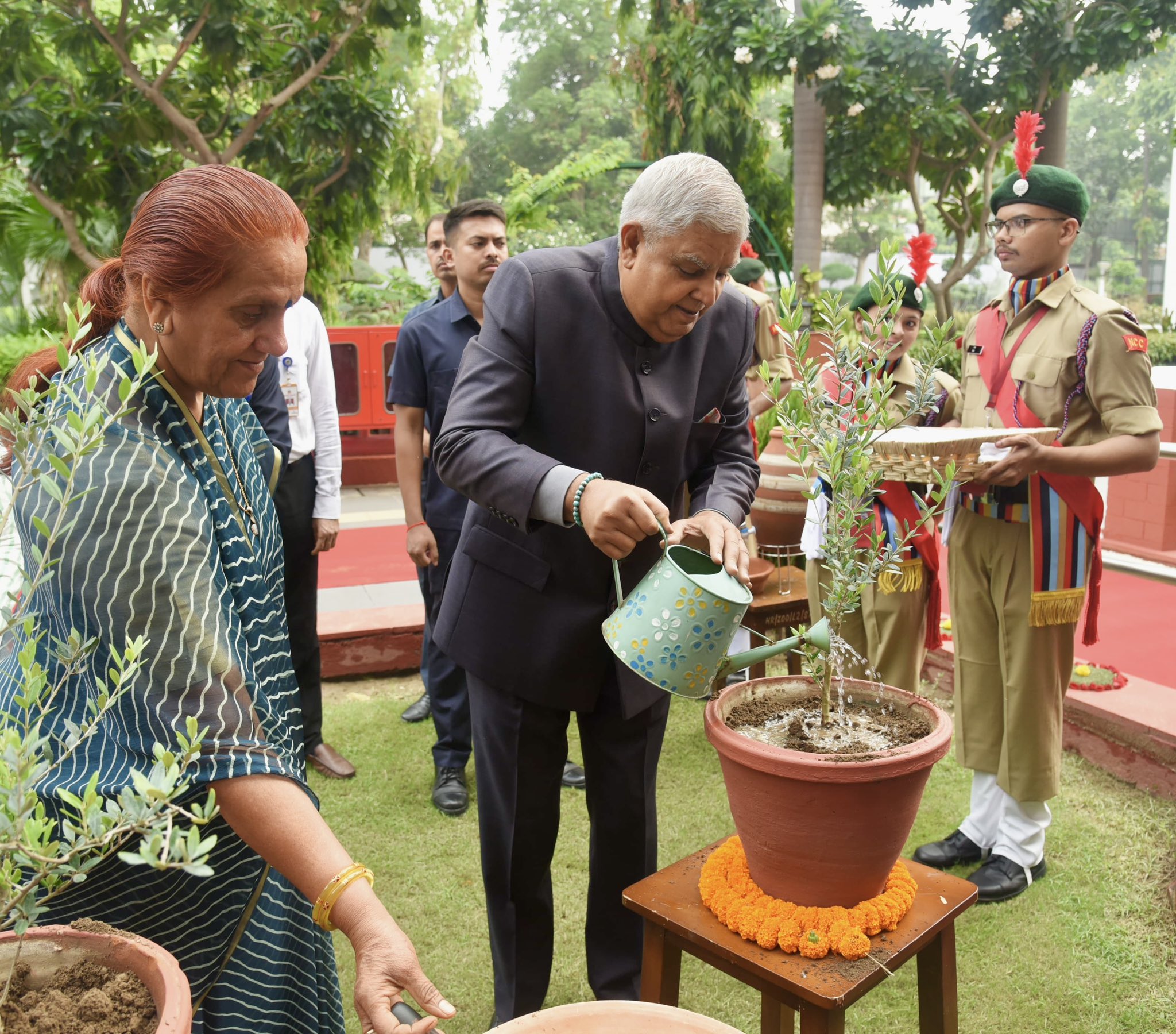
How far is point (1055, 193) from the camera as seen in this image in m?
2.88

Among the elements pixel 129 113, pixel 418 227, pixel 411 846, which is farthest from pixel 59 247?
pixel 418 227

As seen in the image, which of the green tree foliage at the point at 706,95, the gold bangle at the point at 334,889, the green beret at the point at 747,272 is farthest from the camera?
the green tree foliage at the point at 706,95

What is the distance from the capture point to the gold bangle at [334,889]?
A: 1175mm

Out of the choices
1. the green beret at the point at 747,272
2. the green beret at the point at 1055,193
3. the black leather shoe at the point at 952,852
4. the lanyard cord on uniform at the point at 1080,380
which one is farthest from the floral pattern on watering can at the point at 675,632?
the green beret at the point at 747,272

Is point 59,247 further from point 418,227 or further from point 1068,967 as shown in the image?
point 418,227

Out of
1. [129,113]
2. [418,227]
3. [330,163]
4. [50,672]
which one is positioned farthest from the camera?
[418,227]

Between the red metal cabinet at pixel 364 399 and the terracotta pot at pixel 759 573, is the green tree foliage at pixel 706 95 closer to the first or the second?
the red metal cabinet at pixel 364 399

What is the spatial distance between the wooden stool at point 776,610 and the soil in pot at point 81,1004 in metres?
2.99

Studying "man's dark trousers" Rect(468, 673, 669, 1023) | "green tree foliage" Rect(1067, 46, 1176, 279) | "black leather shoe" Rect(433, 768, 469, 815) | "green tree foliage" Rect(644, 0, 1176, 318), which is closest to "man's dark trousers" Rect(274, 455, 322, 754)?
"black leather shoe" Rect(433, 768, 469, 815)

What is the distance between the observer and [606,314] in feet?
6.55

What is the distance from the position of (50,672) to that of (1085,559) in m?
2.64

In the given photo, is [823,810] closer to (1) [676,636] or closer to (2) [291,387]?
(1) [676,636]

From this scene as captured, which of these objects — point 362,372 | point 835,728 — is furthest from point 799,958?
point 362,372

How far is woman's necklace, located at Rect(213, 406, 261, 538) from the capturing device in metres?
1.49
